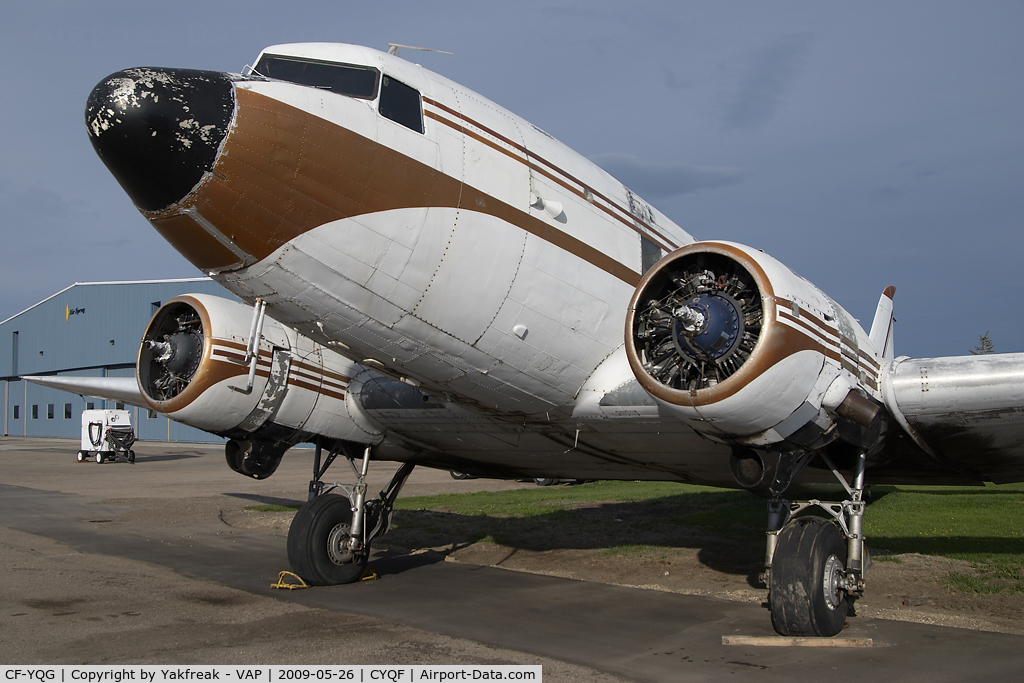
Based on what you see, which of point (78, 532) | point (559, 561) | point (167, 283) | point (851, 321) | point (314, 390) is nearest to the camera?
point (851, 321)

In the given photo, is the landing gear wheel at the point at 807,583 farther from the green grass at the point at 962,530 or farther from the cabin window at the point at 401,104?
the cabin window at the point at 401,104

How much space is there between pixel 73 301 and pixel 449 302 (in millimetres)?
58130

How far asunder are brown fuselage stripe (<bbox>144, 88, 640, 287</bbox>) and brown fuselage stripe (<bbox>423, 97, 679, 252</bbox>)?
0.60 m

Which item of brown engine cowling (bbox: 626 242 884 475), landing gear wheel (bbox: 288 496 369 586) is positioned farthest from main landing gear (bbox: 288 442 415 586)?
brown engine cowling (bbox: 626 242 884 475)

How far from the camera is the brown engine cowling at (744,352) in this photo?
215 inches

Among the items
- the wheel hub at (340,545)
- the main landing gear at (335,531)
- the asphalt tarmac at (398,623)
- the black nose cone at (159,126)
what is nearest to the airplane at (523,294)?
the black nose cone at (159,126)

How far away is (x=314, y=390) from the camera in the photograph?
29.0ft

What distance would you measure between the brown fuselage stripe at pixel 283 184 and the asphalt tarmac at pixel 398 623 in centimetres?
294

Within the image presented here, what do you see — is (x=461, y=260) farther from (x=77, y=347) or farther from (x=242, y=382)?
(x=77, y=347)

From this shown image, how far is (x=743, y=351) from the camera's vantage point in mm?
5562

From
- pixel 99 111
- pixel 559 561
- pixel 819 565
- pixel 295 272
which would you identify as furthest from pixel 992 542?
pixel 99 111

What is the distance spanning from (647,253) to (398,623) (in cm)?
410

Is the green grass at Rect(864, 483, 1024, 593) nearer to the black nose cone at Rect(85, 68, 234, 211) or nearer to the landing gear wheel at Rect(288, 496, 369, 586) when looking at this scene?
the landing gear wheel at Rect(288, 496, 369, 586)

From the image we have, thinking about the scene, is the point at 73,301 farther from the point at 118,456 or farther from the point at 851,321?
the point at 851,321
